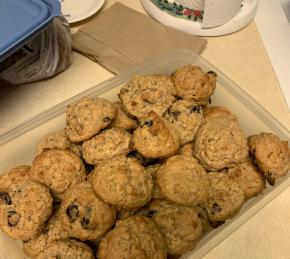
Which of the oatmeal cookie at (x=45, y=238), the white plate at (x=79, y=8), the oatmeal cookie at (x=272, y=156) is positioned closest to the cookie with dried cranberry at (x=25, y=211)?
the oatmeal cookie at (x=45, y=238)

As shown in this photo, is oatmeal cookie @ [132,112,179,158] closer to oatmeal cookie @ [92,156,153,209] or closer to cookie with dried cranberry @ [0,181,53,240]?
oatmeal cookie @ [92,156,153,209]

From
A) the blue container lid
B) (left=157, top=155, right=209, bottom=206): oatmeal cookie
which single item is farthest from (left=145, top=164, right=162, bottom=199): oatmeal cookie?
the blue container lid

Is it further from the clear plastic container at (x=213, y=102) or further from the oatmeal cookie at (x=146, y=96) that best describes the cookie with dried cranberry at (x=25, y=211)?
the oatmeal cookie at (x=146, y=96)

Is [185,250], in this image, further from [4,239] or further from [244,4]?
[244,4]

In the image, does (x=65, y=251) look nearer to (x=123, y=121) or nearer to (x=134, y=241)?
(x=134, y=241)

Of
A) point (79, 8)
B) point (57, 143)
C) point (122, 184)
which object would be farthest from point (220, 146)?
point (79, 8)

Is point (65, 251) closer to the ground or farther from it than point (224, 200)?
closer to the ground
